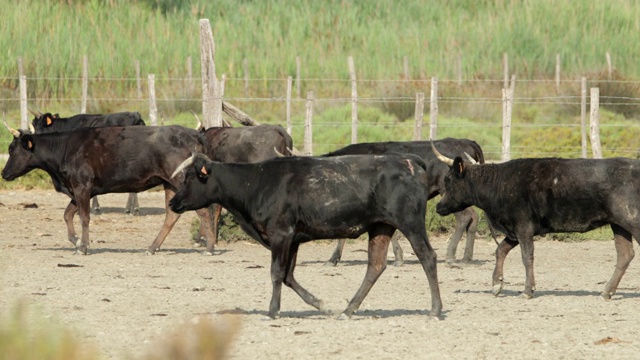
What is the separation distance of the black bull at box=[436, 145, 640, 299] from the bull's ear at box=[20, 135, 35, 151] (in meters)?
6.66

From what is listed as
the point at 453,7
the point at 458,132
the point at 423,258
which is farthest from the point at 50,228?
the point at 453,7

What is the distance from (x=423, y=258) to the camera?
10922 mm

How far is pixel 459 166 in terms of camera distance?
13.1 metres

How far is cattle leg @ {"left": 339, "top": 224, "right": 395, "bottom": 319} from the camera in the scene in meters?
11.0

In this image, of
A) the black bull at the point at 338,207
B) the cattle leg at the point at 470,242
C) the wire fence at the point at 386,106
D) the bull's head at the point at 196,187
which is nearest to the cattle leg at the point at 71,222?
the cattle leg at the point at 470,242

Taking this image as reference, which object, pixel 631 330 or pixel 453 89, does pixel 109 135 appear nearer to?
pixel 631 330

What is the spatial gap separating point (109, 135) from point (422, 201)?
266 inches

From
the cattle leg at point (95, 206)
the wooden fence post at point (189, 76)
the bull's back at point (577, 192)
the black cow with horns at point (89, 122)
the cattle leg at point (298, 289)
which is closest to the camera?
the cattle leg at point (298, 289)

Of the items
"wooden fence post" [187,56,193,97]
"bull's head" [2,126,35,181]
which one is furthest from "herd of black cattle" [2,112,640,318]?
"wooden fence post" [187,56,193,97]

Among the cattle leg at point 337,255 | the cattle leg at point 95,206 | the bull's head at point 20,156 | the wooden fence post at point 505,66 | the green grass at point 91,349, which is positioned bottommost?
the cattle leg at point 95,206

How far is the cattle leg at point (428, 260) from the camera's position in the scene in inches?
425

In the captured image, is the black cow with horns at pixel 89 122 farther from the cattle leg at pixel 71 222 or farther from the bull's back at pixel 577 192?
the bull's back at pixel 577 192

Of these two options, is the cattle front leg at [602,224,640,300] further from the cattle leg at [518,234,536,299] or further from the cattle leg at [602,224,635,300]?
the cattle leg at [518,234,536,299]

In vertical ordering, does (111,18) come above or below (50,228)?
above
